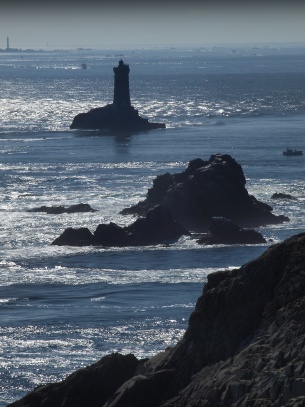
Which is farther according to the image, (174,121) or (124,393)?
(174,121)

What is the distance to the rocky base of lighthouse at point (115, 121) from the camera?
128 metres

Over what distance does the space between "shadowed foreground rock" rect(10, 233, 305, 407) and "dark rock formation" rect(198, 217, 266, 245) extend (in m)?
35.5

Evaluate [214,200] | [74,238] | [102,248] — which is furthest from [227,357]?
[214,200]

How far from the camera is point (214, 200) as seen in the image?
2534 inches

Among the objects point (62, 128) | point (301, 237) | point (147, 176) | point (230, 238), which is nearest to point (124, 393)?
point (301, 237)

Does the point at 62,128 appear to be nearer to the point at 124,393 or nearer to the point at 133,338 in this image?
the point at 133,338

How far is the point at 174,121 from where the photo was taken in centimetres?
14050

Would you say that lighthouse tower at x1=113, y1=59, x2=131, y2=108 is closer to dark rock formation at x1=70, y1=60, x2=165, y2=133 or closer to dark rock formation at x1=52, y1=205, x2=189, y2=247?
dark rock formation at x1=70, y1=60, x2=165, y2=133

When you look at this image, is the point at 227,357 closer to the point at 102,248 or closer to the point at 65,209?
the point at 102,248

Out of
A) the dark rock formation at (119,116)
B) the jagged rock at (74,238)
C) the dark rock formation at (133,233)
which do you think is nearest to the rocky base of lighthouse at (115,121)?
the dark rock formation at (119,116)

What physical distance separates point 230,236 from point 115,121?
7011 centimetres

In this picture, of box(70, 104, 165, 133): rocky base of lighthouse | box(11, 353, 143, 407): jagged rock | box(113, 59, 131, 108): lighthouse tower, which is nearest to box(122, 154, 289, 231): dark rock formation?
box(11, 353, 143, 407): jagged rock

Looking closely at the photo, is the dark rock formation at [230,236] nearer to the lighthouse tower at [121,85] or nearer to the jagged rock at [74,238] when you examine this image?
the jagged rock at [74,238]

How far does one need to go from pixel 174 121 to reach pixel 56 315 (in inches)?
3844
